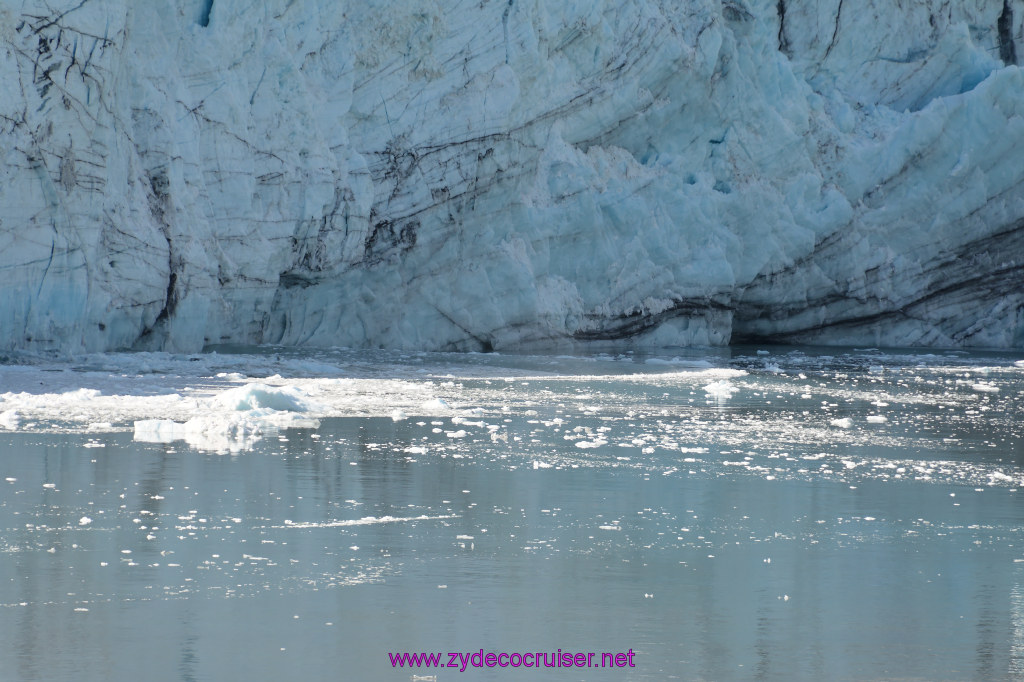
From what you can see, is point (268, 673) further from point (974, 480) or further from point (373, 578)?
point (974, 480)

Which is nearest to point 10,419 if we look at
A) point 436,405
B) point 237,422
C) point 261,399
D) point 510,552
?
point 237,422

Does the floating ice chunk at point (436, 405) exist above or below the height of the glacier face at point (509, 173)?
below

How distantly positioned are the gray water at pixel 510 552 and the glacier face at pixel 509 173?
580cm

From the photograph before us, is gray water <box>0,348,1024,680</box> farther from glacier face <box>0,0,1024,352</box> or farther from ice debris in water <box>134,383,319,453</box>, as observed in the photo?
glacier face <box>0,0,1024,352</box>

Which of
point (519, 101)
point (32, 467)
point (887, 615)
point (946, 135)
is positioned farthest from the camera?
point (946, 135)

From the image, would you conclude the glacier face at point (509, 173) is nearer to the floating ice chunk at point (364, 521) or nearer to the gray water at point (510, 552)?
the gray water at point (510, 552)

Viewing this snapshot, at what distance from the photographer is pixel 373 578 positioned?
4.40 m

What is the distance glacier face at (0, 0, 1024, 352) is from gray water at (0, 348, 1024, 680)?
5.80 meters

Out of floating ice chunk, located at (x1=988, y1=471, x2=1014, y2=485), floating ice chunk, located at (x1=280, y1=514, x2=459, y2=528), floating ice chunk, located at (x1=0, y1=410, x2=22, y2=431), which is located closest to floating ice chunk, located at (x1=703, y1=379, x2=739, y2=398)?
floating ice chunk, located at (x1=988, y1=471, x2=1014, y2=485)

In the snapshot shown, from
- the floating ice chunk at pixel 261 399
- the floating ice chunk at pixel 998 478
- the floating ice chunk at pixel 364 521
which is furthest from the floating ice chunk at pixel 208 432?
the floating ice chunk at pixel 998 478

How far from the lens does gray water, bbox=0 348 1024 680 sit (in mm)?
3660

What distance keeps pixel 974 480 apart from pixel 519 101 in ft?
38.0

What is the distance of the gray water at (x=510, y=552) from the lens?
3.66 m

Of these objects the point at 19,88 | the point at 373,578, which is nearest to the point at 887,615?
the point at 373,578
